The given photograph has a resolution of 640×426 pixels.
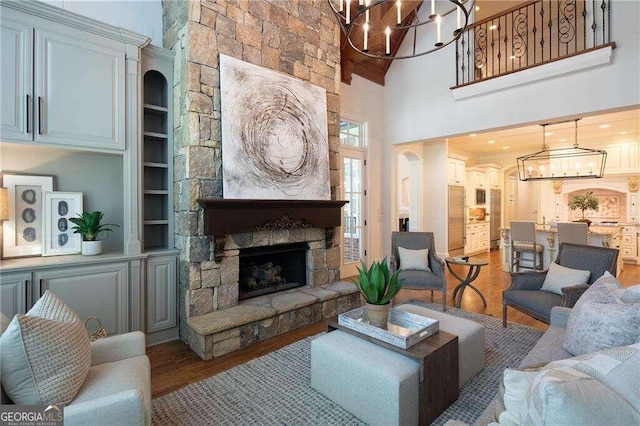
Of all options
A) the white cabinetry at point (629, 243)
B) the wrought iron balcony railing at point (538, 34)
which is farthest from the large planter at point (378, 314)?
the white cabinetry at point (629, 243)

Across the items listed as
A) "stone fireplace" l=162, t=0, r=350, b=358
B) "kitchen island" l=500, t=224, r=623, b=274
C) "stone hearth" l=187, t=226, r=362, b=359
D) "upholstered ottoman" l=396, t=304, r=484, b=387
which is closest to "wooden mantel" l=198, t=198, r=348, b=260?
"stone fireplace" l=162, t=0, r=350, b=358

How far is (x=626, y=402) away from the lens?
832 mm

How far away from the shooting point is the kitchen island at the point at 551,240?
5383 mm

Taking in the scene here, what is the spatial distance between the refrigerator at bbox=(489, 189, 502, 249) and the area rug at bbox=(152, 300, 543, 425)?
6608 millimetres

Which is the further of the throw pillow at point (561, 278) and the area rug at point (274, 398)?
the throw pillow at point (561, 278)

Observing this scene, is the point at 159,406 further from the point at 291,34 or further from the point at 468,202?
the point at 468,202

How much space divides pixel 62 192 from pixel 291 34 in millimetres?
2966

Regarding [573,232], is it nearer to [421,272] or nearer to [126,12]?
[421,272]

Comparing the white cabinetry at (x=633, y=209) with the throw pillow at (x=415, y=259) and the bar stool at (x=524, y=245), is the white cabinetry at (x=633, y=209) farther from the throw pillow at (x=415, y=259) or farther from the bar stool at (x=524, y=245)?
the throw pillow at (x=415, y=259)

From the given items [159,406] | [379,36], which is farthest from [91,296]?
[379,36]

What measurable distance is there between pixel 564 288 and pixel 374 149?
374 cm

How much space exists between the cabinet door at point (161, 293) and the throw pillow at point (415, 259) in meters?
2.77

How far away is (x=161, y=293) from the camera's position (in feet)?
10.3

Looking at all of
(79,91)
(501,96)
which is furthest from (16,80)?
(501,96)
